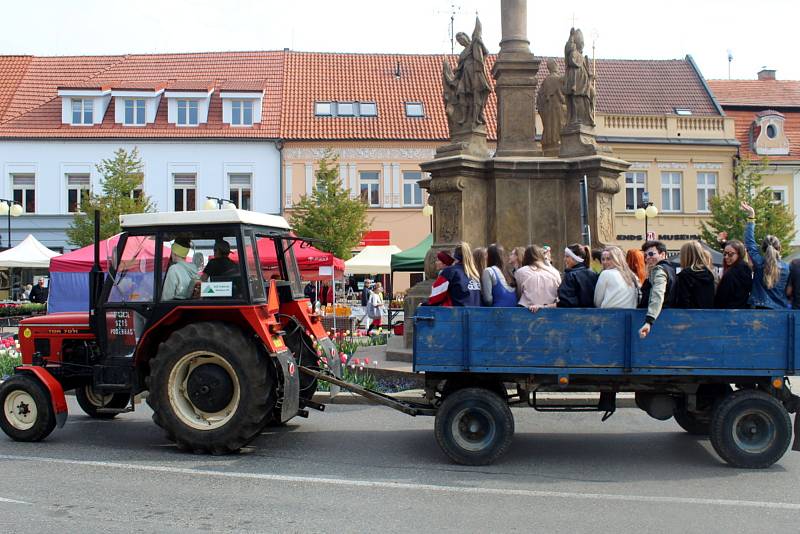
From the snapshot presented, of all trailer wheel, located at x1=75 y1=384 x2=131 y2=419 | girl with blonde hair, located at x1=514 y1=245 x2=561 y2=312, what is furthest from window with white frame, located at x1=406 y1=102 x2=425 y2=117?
girl with blonde hair, located at x1=514 y1=245 x2=561 y2=312

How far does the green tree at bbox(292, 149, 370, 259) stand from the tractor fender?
24.4 metres

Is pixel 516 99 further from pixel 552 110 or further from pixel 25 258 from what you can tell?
pixel 25 258

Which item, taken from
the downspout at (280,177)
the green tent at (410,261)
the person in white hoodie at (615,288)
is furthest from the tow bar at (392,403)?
the downspout at (280,177)

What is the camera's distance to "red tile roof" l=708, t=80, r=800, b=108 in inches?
1572

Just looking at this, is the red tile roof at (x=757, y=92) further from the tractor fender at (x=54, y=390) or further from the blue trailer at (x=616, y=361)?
the tractor fender at (x=54, y=390)

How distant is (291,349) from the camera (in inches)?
338

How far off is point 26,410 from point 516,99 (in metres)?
8.55

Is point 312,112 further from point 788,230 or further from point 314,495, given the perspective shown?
point 314,495

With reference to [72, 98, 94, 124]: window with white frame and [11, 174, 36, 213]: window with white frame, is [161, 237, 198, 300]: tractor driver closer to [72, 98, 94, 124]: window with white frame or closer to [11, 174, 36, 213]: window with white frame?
[72, 98, 94, 124]: window with white frame

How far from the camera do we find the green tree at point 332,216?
109ft

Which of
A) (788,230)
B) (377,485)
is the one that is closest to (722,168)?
(788,230)

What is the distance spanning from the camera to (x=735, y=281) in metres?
7.36

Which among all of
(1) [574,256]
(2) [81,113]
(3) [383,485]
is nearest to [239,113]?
(2) [81,113]

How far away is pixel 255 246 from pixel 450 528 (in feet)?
11.7
